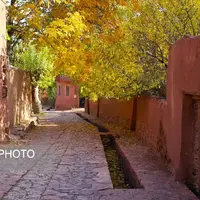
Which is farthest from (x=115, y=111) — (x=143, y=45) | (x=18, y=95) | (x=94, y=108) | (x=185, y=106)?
(x=185, y=106)

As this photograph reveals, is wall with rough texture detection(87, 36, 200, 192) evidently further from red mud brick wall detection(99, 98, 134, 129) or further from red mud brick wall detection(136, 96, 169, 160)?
red mud brick wall detection(99, 98, 134, 129)

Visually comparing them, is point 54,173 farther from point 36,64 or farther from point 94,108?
point 94,108

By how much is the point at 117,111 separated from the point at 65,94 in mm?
Result: 21225

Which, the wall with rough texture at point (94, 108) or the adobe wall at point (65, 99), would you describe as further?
the adobe wall at point (65, 99)

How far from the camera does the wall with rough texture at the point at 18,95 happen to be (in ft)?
43.1

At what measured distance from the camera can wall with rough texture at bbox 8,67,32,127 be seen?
13133mm

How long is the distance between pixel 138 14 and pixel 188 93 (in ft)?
18.4

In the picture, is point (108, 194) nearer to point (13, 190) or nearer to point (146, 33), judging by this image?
point (13, 190)

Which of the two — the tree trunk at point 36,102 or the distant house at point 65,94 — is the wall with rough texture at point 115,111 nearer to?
the tree trunk at point 36,102

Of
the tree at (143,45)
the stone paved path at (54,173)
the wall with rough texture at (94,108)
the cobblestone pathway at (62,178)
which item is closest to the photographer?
the cobblestone pathway at (62,178)

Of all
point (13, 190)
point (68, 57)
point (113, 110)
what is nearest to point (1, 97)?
point (68, 57)

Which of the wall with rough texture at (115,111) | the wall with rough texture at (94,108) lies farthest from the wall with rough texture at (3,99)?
the wall with rough texture at (94,108)

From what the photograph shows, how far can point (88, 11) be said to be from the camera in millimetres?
13984

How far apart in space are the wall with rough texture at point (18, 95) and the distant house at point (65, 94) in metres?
19.7
